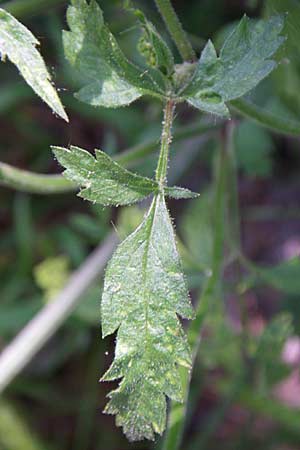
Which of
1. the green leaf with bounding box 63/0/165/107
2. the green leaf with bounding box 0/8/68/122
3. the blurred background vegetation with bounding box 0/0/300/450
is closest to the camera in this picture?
the green leaf with bounding box 0/8/68/122

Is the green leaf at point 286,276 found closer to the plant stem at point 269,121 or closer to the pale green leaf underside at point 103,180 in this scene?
the plant stem at point 269,121

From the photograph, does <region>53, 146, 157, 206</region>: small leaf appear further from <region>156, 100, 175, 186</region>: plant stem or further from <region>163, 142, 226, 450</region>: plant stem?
<region>163, 142, 226, 450</region>: plant stem

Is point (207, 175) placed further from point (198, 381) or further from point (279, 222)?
point (198, 381)

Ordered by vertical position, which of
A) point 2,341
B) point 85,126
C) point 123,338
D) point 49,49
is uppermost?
point 49,49

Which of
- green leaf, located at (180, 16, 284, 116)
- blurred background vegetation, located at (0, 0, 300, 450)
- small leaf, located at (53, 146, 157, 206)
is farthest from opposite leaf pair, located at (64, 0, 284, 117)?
blurred background vegetation, located at (0, 0, 300, 450)

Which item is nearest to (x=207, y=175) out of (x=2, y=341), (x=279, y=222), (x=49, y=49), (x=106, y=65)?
(x=279, y=222)
